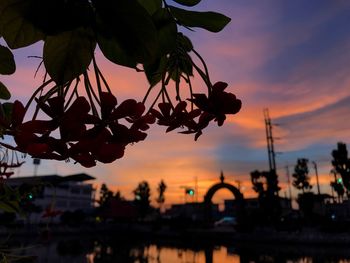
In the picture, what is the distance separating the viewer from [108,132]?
508mm

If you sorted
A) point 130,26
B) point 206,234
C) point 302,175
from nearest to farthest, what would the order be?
point 130,26 < point 206,234 < point 302,175

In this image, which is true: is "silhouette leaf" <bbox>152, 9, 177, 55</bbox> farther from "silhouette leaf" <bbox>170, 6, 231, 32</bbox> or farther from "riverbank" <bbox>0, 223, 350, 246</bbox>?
"riverbank" <bbox>0, 223, 350, 246</bbox>

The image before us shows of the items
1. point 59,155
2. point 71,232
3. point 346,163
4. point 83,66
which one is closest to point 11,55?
point 83,66

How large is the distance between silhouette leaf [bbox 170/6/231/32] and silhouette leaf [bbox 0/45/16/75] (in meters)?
0.33

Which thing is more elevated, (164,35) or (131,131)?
(164,35)

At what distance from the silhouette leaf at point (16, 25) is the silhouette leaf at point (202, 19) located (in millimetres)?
238

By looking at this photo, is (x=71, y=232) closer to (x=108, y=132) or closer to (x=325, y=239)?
(x=325, y=239)

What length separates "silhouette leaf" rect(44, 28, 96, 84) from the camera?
0.53 metres

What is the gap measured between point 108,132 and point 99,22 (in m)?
0.15

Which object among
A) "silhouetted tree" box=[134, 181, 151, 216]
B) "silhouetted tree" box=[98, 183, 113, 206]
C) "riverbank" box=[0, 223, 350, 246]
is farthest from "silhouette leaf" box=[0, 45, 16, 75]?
"silhouetted tree" box=[98, 183, 113, 206]

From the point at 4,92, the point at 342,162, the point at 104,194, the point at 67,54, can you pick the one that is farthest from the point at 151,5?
the point at 104,194

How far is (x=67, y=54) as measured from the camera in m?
0.54

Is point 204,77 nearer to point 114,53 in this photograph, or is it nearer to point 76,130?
point 114,53

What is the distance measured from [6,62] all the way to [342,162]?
123ft
